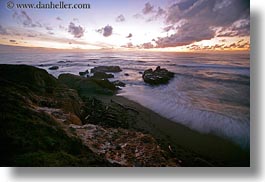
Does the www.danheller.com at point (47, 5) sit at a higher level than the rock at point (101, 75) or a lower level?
higher

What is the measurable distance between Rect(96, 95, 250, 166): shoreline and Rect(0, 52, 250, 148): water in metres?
0.06

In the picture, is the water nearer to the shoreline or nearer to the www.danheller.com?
the shoreline

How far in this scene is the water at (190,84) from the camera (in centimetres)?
251

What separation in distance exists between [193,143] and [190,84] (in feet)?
1.76

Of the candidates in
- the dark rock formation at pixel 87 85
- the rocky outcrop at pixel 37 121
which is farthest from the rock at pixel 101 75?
the rocky outcrop at pixel 37 121

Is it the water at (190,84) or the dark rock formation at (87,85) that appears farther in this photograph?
the dark rock formation at (87,85)

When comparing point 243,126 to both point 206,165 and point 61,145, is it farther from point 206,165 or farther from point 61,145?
point 61,145

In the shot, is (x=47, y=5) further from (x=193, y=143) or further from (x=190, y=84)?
(x=193, y=143)

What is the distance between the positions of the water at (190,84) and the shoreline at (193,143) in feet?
0.18

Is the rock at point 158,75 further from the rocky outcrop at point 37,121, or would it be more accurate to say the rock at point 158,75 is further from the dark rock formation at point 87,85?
the rocky outcrop at point 37,121

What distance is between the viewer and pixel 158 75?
8.60 feet

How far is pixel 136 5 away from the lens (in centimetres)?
256

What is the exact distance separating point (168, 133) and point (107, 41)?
1.00 meters

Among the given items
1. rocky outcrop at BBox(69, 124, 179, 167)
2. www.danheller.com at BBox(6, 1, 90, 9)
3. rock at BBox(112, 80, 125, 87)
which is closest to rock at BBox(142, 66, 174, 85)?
rock at BBox(112, 80, 125, 87)
